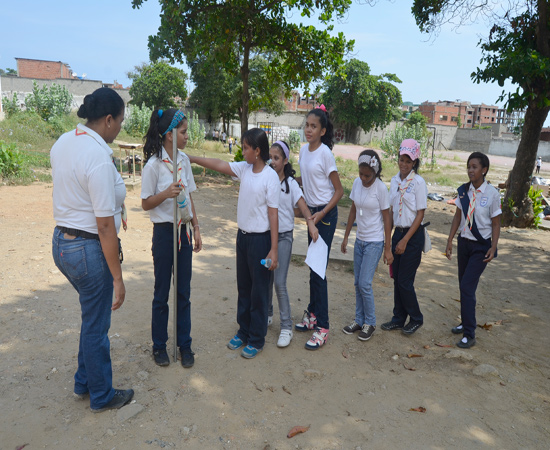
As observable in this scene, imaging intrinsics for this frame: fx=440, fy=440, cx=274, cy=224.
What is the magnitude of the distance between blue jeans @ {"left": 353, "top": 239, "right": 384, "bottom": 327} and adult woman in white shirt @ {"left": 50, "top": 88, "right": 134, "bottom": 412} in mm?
2167

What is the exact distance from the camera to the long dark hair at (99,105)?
2402 mm

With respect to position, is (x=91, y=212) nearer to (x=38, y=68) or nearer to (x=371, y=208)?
(x=371, y=208)

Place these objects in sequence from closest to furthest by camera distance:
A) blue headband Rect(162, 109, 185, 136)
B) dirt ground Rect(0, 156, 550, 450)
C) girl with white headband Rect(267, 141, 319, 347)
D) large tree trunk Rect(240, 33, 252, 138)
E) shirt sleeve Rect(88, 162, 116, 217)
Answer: shirt sleeve Rect(88, 162, 116, 217) < dirt ground Rect(0, 156, 550, 450) < blue headband Rect(162, 109, 185, 136) < girl with white headband Rect(267, 141, 319, 347) < large tree trunk Rect(240, 33, 252, 138)

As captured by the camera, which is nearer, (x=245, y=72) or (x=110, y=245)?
(x=110, y=245)

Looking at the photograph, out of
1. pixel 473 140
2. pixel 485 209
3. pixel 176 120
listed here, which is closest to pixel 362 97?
pixel 473 140

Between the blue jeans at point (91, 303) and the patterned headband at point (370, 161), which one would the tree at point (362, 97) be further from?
the blue jeans at point (91, 303)

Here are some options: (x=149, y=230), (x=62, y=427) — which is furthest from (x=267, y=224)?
(x=149, y=230)

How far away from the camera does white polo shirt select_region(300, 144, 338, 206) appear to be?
12.3 feet

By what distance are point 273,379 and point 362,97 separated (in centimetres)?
4389

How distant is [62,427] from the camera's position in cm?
255

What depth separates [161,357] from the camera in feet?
10.8

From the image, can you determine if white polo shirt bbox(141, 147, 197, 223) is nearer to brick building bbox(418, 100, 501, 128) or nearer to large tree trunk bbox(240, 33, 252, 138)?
large tree trunk bbox(240, 33, 252, 138)

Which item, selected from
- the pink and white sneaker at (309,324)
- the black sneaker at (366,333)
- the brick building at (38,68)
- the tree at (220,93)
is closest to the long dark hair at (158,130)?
the pink and white sneaker at (309,324)

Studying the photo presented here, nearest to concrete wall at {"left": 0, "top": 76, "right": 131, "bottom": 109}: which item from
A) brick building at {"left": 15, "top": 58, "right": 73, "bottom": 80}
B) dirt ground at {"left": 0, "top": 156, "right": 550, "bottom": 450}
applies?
brick building at {"left": 15, "top": 58, "right": 73, "bottom": 80}
